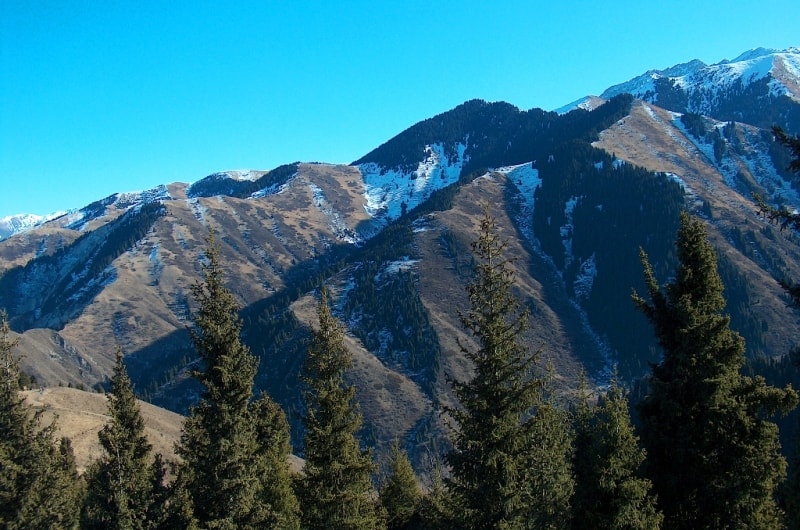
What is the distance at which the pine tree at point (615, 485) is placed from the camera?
21312 mm

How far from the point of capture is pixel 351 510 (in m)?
28.0

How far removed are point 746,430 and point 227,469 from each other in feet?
74.1

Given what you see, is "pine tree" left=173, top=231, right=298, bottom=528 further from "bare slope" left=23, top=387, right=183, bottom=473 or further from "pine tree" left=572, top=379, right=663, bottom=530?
"bare slope" left=23, top=387, right=183, bottom=473

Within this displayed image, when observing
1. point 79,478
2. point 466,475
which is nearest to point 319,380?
point 466,475

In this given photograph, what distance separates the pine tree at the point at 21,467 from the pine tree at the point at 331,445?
17.4m

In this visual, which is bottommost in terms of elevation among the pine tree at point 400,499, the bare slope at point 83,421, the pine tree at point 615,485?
the pine tree at point 400,499

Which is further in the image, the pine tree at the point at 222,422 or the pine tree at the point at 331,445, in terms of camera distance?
the pine tree at the point at 331,445

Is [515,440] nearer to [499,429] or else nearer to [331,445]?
[499,429]

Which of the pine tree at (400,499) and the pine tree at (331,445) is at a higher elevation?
the pine tree at (331,445)

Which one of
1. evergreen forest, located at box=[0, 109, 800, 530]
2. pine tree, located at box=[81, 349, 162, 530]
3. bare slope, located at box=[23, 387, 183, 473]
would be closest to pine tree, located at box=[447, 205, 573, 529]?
evergreen forest, located at box=[0, 109, 800, 530]

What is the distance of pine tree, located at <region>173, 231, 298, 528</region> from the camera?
1034 inches

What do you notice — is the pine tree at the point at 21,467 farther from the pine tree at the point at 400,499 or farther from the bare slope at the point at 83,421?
the bare slope at the point at 83,421

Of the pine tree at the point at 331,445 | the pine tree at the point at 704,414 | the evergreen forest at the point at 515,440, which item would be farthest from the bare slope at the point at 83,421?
the pine tree at the point at 704,414

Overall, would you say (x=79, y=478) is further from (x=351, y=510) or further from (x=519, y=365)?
(x=519, y=365)
